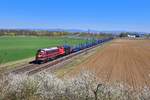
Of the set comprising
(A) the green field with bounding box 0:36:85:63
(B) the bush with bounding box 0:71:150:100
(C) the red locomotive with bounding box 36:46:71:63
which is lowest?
(A) the green field with bounding box 0:36:85:63

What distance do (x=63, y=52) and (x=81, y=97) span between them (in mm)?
60316

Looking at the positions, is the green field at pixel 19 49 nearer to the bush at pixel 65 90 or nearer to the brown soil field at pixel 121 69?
the brown soil field at pixel 121 69

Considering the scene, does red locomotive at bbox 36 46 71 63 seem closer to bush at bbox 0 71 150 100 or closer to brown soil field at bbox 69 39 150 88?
brown soil field at bbox 69 39 150 88

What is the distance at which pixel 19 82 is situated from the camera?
1054cm

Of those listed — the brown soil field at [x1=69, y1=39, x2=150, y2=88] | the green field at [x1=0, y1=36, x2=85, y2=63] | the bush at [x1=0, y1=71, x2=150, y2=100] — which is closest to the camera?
the bush at [x1=0, y1=71, x2=150, y2=100]

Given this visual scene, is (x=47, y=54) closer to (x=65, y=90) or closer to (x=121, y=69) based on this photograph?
(x=121, y=69)

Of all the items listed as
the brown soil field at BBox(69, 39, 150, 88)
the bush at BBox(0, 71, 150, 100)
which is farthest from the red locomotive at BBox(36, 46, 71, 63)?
the bush at BBox(0, 71, 150, 100)

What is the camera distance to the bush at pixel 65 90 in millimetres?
9320

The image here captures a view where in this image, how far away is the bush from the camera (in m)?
9.32

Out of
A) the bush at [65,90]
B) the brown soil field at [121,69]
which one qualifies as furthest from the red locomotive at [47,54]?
the bush at [65,90]

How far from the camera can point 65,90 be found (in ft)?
33.1

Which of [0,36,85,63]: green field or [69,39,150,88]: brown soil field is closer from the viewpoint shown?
[69,39,150,88]: brown soil field

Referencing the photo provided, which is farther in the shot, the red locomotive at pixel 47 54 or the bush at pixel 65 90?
the red locomotive at pixel 47 54

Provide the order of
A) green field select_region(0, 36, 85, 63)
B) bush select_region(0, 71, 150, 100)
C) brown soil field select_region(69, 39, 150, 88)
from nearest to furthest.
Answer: bush select_region(0, 71, 150, 100)
brown soil field select_region(69, 39, 150, 88)
green field select_region(0, 36, 85, 63)
